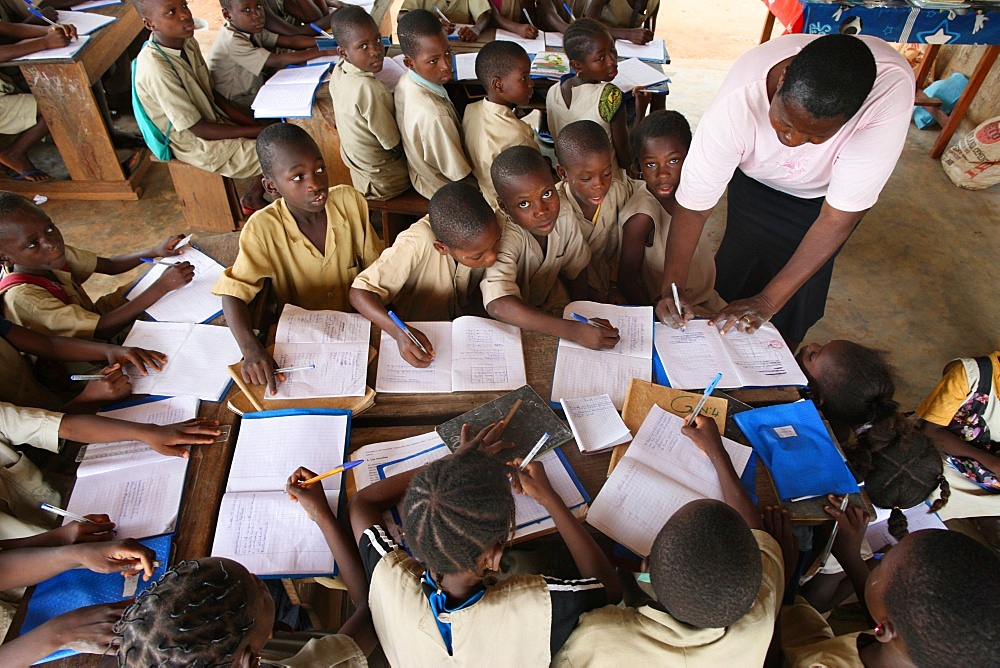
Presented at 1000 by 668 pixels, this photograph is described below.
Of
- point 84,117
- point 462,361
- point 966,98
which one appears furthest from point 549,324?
point 966,98

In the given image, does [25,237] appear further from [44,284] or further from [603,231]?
[603,231]

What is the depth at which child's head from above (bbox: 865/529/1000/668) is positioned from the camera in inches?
38.6

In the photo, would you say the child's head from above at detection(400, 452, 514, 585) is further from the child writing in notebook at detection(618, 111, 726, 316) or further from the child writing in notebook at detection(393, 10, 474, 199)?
the child writing in notebook at detection(393, 10, 474, 199)

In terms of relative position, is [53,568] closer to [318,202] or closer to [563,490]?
[563,490]

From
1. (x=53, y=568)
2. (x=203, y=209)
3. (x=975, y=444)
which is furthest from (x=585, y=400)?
(x=203, y=209)

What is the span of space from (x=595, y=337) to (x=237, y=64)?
2616 mm

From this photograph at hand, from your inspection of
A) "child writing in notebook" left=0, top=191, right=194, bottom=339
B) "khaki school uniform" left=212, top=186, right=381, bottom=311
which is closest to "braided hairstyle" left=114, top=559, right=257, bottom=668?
"khaki school uniform" left=212, top=186, right=381, bottom=311

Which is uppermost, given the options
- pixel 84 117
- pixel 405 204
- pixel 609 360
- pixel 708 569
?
pixel 708 569

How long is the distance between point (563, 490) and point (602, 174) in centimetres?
115

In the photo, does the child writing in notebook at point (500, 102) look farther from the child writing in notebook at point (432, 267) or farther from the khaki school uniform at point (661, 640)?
the khaki school uniform at point (661, 640)

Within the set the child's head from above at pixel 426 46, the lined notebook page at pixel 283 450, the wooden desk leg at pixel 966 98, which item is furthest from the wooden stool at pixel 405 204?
the wooden desk leg at pixel 966 98

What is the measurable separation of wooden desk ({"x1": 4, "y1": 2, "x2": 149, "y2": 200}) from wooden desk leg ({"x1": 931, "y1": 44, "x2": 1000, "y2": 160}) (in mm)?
5107

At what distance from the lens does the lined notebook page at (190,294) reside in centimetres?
175

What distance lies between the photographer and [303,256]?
1964mm
